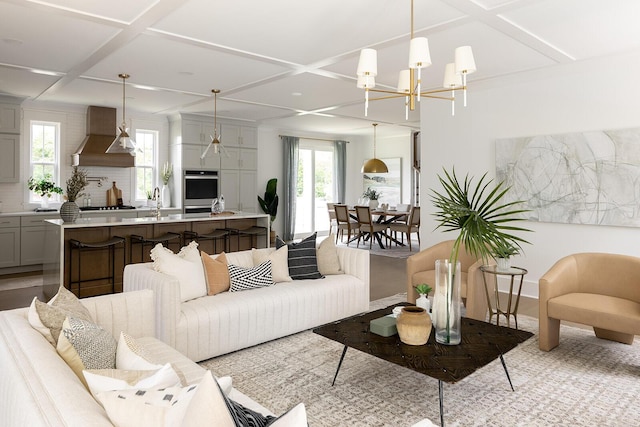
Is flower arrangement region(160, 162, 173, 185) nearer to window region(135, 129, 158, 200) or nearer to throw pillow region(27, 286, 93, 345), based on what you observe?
window region(135, 129, 158, 200)

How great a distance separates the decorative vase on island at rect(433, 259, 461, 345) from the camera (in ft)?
8.62

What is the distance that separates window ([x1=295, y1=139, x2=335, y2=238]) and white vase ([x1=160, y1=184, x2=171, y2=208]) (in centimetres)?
351

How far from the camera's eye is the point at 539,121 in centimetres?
507

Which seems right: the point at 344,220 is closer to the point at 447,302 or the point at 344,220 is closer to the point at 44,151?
the point at 44,151

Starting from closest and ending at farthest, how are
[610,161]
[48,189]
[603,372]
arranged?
1. [603,372]
2. [610,161]
3. [48,189]

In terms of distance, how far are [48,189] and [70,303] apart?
591cm

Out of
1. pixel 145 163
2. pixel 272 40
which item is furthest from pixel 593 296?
pixel 145 163

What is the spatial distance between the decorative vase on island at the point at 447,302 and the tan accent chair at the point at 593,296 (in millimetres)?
1242

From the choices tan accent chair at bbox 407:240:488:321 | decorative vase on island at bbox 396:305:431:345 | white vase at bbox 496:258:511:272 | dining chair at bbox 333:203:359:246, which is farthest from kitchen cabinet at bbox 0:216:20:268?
white vase at bbox 496:258:511:272

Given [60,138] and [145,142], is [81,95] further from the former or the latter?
[145,142]

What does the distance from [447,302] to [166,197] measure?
689 cm

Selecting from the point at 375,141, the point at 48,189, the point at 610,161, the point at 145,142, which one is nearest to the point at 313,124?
the point at 375,141

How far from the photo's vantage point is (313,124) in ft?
31.5

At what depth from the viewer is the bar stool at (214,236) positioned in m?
5.93
